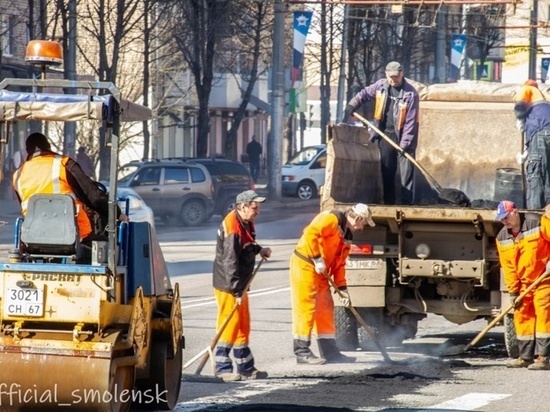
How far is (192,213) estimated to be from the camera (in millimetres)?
32844

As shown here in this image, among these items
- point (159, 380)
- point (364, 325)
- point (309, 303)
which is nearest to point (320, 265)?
point (309, 303)

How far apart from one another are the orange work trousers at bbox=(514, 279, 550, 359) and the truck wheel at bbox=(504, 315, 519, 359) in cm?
14

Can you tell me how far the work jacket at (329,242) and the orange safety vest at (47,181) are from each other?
404cm

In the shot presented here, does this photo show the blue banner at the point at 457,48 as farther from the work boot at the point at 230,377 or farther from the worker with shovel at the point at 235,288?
the work boot at the point at 230,377

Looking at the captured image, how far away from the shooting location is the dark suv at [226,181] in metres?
34.0

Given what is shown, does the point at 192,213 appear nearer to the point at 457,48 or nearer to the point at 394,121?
the point at 457,48

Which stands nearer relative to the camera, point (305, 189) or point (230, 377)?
point (230, 377)

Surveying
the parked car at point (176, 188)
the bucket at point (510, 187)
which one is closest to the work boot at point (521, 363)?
the bucket at point (510, 187)

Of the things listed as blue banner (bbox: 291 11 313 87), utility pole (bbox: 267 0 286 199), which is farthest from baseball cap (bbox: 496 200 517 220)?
utility pole (bbox: 267 0 286 199)

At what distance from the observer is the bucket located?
1419 cm

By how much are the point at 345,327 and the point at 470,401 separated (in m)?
3.16

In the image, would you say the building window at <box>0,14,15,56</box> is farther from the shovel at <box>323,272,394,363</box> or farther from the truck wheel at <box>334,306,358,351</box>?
the shovel at <box>323,272,394,363</box>

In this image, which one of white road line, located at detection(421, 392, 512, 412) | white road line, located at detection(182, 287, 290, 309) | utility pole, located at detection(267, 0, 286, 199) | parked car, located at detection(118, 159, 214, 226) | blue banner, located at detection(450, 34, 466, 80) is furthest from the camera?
blue banner, located at detection(450, 34, 466, 80)

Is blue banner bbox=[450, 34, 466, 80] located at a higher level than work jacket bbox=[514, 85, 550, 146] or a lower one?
higher
